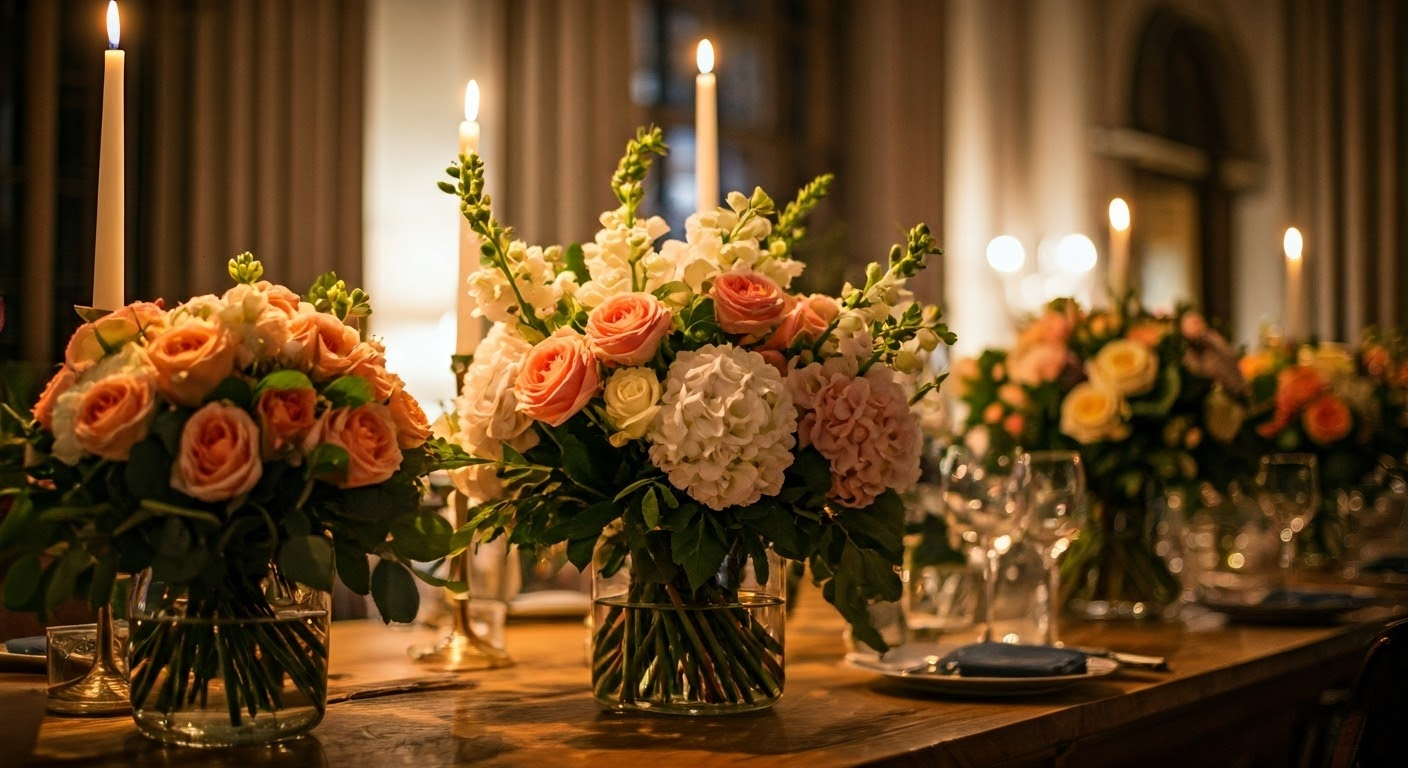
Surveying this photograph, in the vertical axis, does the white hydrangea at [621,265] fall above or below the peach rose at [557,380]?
above

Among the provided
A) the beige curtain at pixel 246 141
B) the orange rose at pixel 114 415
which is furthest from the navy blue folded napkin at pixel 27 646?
the beige curtain at pixel 246 141

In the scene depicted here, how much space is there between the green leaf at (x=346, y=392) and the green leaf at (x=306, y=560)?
0.36 ft

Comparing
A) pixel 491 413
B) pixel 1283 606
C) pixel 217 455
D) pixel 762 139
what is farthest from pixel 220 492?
pixel 762 139

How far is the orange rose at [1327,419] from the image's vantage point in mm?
2824

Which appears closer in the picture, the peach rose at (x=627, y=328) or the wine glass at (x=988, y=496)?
the peach rose at (x=627, y=328)

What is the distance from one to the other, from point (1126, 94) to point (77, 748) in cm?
768

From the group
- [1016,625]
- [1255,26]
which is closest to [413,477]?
[1016,625]

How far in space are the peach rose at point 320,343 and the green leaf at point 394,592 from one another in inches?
5.9

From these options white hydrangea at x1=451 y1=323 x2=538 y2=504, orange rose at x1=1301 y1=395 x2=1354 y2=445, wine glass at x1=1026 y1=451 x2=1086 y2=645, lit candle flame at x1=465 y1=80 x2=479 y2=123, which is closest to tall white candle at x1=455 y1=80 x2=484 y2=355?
lit candle flame at x1=465 y1=80 x2=479 y2=123

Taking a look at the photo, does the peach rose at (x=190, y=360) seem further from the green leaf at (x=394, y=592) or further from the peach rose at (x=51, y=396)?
the green leaf at (x=394, y=592)

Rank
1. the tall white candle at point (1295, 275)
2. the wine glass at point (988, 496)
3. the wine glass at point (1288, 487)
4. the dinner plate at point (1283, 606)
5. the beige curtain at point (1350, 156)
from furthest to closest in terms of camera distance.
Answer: the beige curtain at point (1350, 156) < the tall white candle at point (1295, 275) < the wine glass at point (1288, 487) < the dinner plate at point (1283, 606) < the wine glass at point (988, 496)

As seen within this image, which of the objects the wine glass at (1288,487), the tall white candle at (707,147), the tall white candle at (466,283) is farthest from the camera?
the wine glass at (1288,487)

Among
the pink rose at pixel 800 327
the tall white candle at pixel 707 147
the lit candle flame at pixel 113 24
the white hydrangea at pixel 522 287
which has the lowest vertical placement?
the pink rose at pixel 800 327

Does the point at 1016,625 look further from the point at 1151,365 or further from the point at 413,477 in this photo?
the point at 413,477
